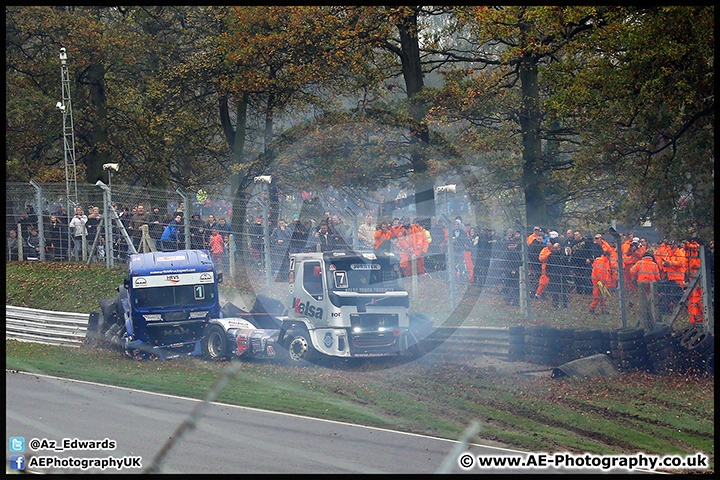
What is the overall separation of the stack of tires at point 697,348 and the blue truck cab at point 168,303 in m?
9.09

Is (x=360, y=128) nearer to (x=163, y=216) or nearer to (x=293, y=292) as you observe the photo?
(x=163, y=216)

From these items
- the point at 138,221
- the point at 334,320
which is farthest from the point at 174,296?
the point at 138,221

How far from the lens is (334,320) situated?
1379cm

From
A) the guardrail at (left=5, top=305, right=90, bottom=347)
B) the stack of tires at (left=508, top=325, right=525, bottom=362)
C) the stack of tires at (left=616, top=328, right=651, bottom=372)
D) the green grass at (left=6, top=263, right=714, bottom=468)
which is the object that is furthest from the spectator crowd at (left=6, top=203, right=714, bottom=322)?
the guardrail at (left=5, top=305, right=90, bottom=347)

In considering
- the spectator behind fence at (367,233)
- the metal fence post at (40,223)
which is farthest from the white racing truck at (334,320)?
the metal fence post at (40,223)

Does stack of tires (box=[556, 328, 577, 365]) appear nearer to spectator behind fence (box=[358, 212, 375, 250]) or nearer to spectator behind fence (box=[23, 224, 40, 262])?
spectator behind fence (box=[358, 212, 375, 250])

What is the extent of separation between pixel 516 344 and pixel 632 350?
2.10 metres

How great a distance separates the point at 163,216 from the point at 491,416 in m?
14.2

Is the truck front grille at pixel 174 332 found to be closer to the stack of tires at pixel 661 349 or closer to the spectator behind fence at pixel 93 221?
the stack of tires at pixel 661 349

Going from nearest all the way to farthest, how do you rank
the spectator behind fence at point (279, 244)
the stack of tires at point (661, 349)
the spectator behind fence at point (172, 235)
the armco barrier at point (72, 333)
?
the stack of tires at point (661, 349) < the armco barrier at point (72, 333) < the spectator behind fence at point (279, 244) < the spectator behind fence at point (172, 235)

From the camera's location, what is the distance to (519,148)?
88.7ft

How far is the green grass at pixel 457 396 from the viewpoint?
9.31 metres

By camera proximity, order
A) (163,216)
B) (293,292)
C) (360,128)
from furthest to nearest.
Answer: (360,128) → (163,216) → (293,292)
